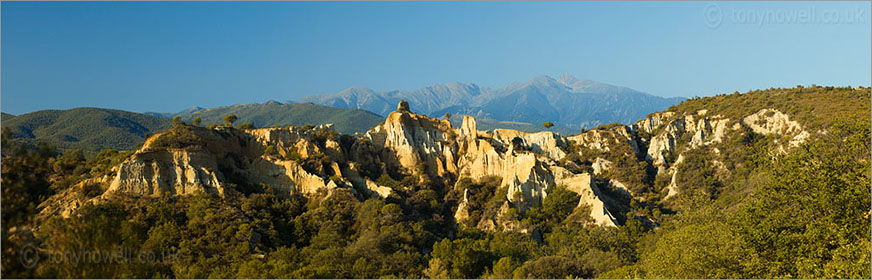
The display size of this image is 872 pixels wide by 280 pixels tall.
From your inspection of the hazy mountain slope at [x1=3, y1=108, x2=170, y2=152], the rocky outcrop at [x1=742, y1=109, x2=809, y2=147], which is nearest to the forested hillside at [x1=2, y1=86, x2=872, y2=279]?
the rocky outcrop at [x1=742, y1=109, x2=809, y2=147]

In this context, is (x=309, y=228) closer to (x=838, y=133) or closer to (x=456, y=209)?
(x=456, y=209)

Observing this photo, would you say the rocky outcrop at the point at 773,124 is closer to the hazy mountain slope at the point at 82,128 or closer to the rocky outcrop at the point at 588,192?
the rocky outcrop at the point at 588,192

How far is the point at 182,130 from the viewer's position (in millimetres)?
44562

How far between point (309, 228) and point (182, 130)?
1451cm

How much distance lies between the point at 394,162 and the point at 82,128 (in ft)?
248

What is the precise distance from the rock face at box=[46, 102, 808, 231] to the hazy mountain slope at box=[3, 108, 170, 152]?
47.8m

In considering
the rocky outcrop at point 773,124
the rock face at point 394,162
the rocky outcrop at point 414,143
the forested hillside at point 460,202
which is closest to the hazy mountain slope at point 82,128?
the rock face at point 394,162

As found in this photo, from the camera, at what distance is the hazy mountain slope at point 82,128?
296 feet

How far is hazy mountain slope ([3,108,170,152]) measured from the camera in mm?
90188

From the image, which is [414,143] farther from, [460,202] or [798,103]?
[798,103]

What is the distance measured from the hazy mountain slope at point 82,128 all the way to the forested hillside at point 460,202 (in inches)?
2043

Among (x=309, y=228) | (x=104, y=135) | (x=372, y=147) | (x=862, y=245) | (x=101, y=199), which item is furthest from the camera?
(x=104, y=135)

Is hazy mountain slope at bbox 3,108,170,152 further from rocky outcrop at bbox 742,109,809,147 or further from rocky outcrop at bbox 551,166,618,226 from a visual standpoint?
rocky outcrop at bbox 742,109,809,147

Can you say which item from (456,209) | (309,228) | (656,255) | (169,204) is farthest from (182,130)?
(656,255)
